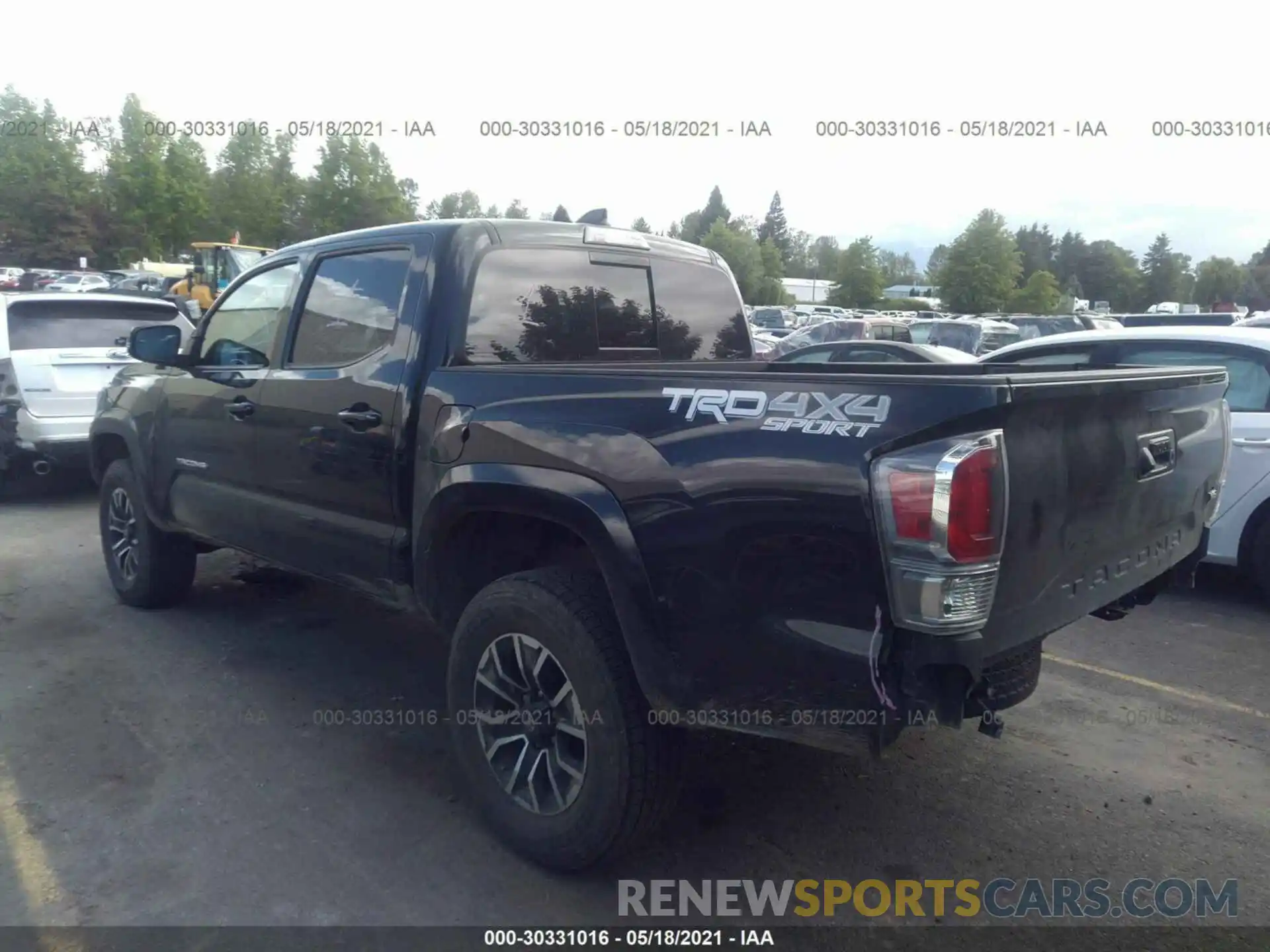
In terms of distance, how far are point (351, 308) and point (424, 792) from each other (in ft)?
6.33

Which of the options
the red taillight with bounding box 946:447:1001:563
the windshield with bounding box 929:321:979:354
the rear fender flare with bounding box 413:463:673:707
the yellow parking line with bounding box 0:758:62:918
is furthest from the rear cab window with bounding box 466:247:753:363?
the windshield with bounding box 929:321:979:354

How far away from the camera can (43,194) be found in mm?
48938

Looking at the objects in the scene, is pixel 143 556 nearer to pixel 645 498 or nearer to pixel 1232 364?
pixel 645 498

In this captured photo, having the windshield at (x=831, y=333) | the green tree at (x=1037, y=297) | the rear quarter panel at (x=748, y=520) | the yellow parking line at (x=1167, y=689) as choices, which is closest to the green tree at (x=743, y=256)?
the green tree at (x=1037, y=297)

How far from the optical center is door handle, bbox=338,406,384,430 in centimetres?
372

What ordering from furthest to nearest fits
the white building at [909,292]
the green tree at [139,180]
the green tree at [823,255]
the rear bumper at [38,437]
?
the green tree at [823,255], the white building at [909,292], the green tree at [139,180], the rear bumper at [38,437]

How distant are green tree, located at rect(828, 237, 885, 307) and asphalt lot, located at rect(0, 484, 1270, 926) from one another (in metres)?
57.5

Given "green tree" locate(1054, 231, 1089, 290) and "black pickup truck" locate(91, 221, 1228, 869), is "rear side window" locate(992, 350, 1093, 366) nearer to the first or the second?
"black pickup truck" locate(91, 221, 1228, 869)

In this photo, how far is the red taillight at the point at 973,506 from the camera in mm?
2287

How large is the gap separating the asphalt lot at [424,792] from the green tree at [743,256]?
47085 millimetres

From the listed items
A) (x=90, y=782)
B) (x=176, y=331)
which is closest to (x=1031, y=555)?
(x=90, y=782)

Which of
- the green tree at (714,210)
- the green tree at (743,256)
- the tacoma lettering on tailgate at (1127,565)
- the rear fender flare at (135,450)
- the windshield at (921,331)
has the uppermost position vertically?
the green tree at (714,210)

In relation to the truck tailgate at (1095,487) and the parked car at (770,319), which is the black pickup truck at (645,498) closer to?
the truck tailgate at (1095,487)

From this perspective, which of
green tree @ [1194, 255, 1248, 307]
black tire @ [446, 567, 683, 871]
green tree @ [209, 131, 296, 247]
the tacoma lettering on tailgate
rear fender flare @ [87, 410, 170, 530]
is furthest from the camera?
green tree @ [1194, 255, 1248, 307]
